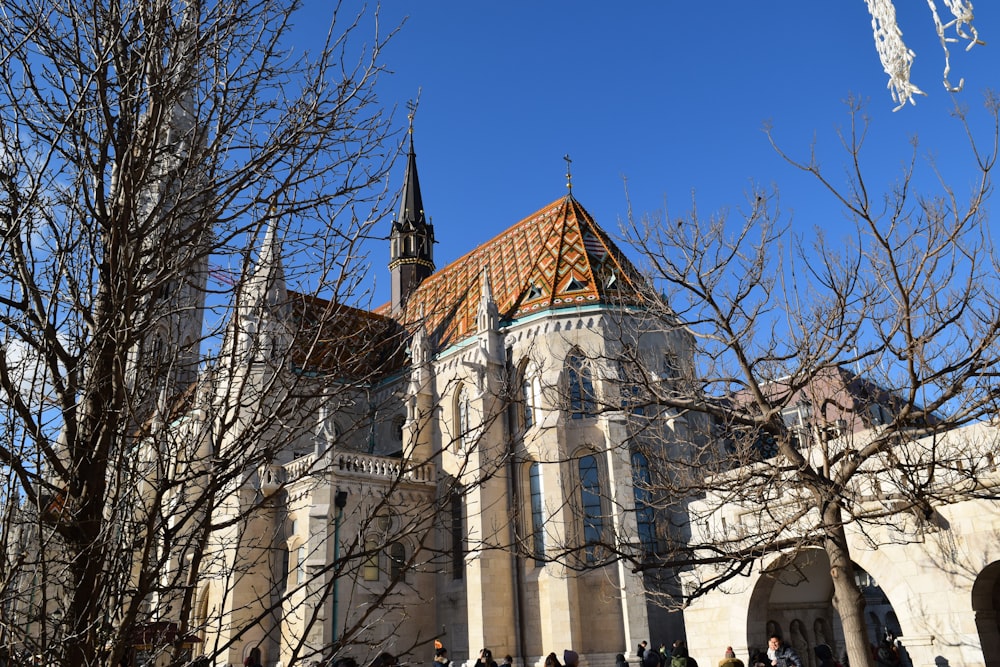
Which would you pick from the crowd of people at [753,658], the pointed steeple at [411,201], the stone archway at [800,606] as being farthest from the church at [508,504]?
the pointed steeple at [411,201]

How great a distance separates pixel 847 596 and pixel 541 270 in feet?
56.8

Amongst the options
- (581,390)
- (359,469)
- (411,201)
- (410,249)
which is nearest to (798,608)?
(581,390)

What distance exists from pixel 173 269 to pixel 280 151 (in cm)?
90

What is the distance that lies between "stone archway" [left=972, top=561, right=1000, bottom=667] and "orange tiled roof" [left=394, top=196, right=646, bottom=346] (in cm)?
1239

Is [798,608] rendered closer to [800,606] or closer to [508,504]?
[800,606]

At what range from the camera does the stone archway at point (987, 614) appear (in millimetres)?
8273

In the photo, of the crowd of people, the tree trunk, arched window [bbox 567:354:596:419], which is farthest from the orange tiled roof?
the tree trunk

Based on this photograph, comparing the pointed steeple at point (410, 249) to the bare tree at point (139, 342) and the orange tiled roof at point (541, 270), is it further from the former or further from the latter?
the bare tree at point (139, 342)

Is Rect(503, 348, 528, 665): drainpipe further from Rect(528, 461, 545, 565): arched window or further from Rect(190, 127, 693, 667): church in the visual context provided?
Rect(528, 461, 545, 565): arched window

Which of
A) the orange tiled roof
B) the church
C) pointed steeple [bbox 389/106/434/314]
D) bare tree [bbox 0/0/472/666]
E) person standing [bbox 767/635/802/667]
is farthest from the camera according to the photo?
pointed steeple [bbox 389/106/434/314]

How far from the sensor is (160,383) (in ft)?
12.2

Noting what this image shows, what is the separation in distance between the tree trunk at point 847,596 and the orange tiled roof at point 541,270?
12791 millimetres

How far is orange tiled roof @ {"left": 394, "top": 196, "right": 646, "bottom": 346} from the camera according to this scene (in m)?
22.3

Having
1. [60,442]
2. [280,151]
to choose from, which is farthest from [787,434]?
[60,442]
